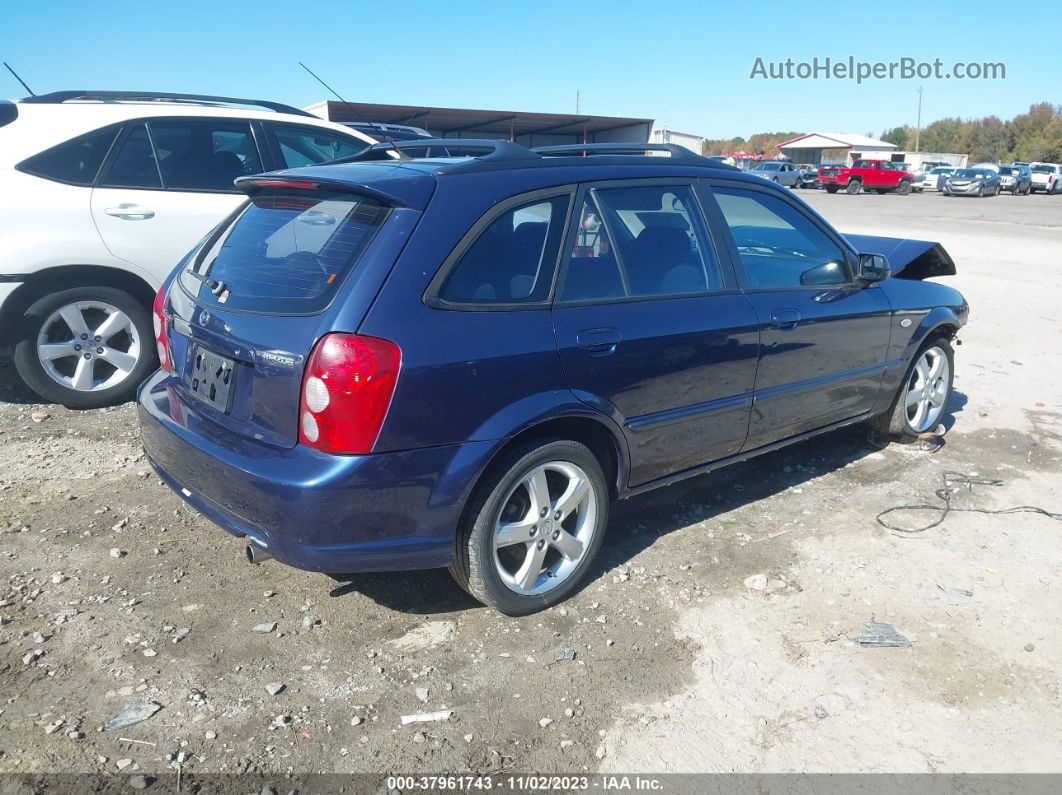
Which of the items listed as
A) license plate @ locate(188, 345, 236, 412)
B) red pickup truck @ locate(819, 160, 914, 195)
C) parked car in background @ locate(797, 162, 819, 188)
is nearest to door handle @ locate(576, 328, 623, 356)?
license plate @ locate(188, 345, 236, 412)

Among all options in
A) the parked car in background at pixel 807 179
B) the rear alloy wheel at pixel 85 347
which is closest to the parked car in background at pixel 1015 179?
the parked car in background at pixel 807 179

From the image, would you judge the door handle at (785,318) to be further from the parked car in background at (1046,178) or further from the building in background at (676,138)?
the parked car in background at (1046,178)

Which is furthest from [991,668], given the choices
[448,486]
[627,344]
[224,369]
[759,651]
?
[224,369]

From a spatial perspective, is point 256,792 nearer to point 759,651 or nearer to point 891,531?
point 759,651

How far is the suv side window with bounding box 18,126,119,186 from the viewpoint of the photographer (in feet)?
17.3

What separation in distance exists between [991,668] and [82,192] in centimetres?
550

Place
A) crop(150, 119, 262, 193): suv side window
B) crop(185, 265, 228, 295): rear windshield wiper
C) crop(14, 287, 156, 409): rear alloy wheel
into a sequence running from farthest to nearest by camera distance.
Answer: crop(150, 119, 262, 193): suv side window, crop(14, 287, 156, 409): rear alloy wheel, crop(185, 265, 228, 295): rear windshield wiper

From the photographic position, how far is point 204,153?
592 centimetres

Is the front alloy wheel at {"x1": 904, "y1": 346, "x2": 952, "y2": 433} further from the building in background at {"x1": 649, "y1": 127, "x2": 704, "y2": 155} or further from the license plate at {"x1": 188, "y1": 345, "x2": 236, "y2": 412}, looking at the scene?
the building in background at {"x1": 649, "y1": 127, "x2": 704, "y2": 155}

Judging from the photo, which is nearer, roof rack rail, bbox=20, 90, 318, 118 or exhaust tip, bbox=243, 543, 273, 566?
exhaust tip, bbox=243, 543, 273, 566

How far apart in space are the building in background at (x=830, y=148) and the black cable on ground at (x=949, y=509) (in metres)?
73.2

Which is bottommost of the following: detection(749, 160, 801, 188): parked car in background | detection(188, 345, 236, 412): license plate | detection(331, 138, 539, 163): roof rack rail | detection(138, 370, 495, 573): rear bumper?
detection(138, 370, 495, 573): rear bumper

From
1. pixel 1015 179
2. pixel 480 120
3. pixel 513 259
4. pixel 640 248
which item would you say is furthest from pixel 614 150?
pixel 1015 179

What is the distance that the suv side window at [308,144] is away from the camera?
20.5 feet
